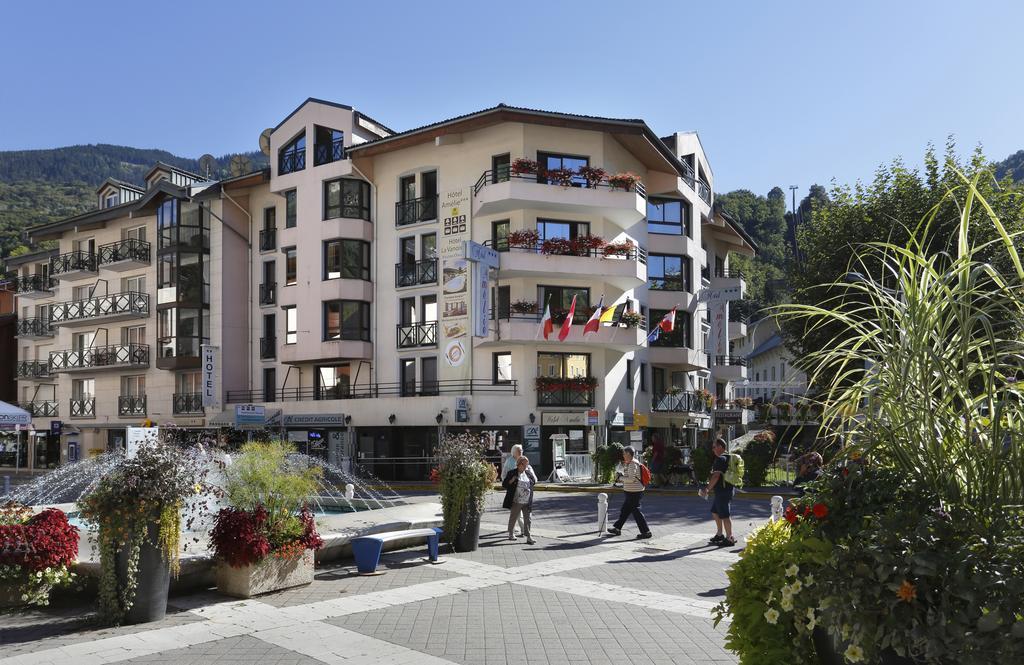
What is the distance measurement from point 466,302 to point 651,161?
38.1 feet

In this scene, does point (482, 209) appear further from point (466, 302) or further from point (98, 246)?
point (98, 246)

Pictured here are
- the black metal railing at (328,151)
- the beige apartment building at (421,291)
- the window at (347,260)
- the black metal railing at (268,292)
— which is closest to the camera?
the beige apartment building at (421,291)

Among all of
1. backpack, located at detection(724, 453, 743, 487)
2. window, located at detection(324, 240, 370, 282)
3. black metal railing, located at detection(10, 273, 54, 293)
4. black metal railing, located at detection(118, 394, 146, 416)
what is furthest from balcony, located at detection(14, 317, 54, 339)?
backpack, located at detection(724, 453, 743, 487)

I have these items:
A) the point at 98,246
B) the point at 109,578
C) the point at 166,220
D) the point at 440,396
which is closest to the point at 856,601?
the point at 109,578

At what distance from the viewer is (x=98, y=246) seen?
49.7m

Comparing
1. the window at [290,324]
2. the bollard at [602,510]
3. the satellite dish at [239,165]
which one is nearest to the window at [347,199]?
the window at [290,324]

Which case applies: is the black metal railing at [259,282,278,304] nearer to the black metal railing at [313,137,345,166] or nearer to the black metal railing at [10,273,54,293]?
the black metal railing at [313,137,345,166]

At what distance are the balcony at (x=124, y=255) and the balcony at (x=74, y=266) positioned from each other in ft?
3.27

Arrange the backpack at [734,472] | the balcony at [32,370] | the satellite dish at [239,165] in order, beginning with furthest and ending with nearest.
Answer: the balcony at [32,370]
the satellite dish at [239,165]
the backpack at [734,472]

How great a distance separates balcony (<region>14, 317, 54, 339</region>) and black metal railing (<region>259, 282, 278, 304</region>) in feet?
64.3

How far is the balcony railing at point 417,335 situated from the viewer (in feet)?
120

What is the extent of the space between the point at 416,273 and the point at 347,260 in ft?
11.6

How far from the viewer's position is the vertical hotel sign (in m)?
34.9

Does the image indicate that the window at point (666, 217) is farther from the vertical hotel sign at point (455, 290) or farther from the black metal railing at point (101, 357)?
the black metal railing at point (101, 357)
